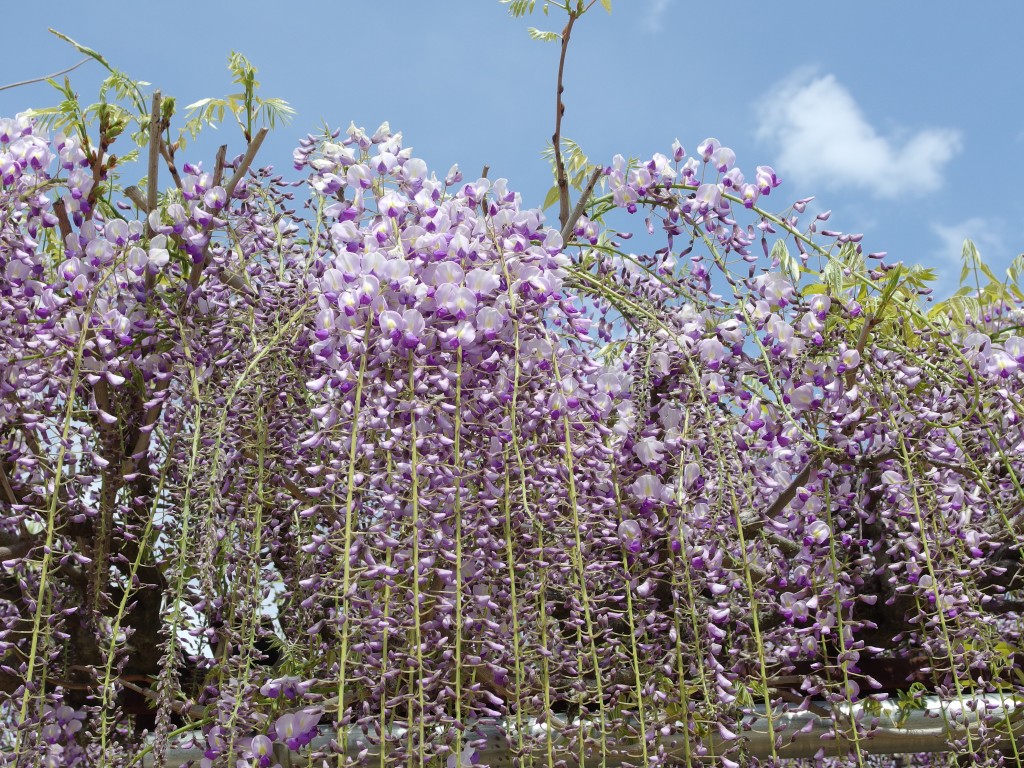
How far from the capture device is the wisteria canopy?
5.91ft

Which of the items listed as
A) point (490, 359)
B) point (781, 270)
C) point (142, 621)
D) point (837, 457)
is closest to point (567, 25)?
point (781, 270)

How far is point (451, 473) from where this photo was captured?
176 centimetres

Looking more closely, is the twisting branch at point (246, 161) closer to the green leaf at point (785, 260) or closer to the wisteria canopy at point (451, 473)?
the wisteria canopy at point (451, 473)

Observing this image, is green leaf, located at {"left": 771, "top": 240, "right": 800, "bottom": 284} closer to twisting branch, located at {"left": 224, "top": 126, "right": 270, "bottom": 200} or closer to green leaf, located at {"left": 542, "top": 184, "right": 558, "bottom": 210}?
green leaf, located at {"left": 542, "top": 184, "right": 558, "bottom": 210}

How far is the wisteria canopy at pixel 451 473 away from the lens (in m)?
1.80

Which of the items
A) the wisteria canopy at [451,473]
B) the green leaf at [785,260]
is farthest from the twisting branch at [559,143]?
the green leaf at [785,260]

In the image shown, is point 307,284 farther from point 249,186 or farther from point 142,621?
point 142,621

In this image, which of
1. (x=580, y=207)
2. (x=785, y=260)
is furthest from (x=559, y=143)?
(x=785, y=260)

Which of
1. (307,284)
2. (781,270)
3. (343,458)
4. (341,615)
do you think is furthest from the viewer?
(781,270)

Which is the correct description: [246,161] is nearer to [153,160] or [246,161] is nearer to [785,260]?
[153,160]

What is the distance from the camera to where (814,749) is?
226 centimetres

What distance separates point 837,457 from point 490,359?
89 cm

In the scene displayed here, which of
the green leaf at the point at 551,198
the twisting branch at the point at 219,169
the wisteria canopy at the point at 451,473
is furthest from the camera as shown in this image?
the green leaf at the point at 551,198

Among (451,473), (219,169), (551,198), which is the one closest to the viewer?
(451,473)
